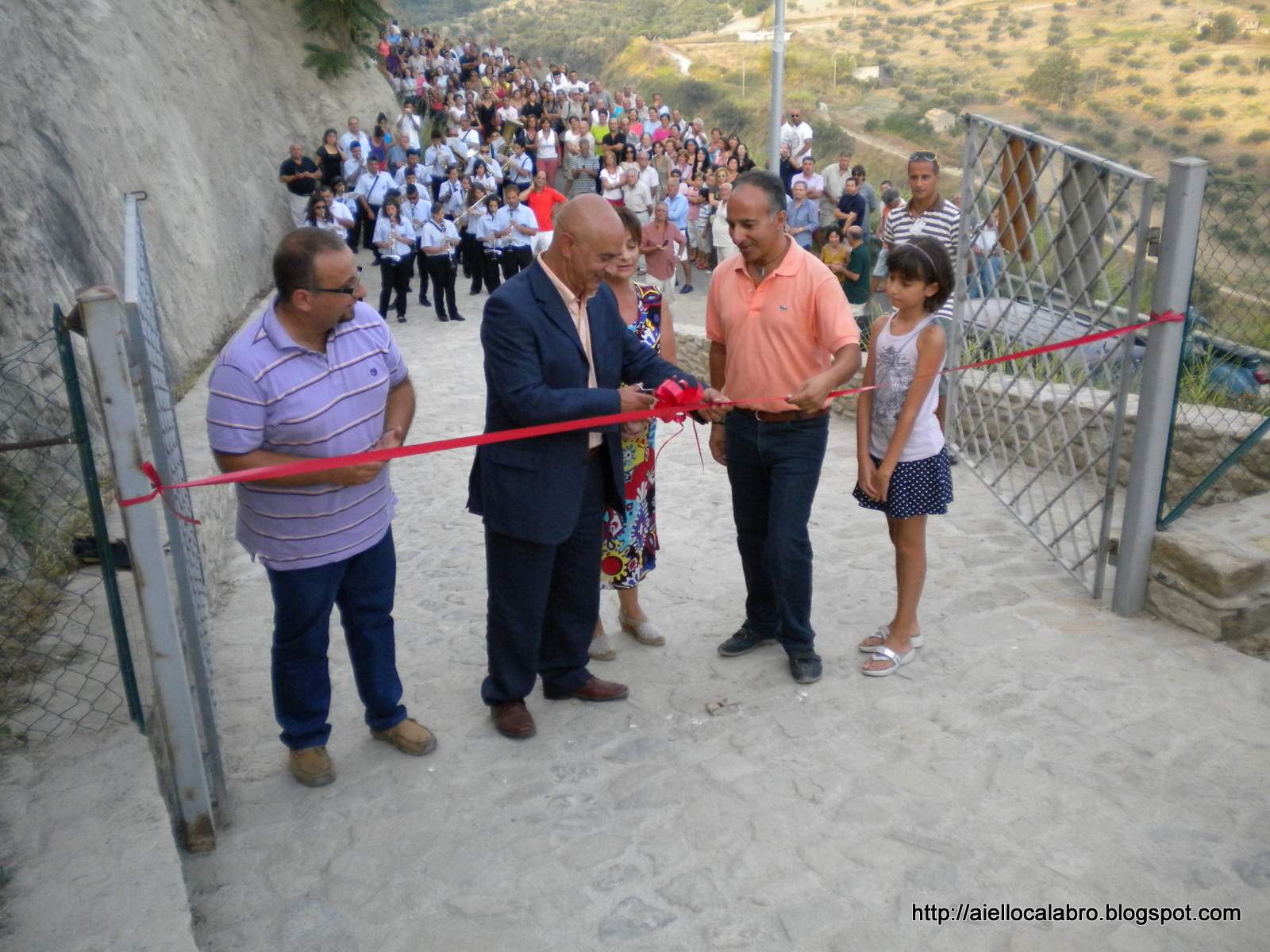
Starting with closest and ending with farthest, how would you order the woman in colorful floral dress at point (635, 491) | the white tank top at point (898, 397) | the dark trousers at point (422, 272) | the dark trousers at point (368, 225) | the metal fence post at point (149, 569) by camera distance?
the metal fence post at point (149, 569) < the white tank top at point (898, 397) < the woman in colorful floral dress at point (635, 491) < the dark trousers at point (422, 272) < the dark trousers at point (368, 225)

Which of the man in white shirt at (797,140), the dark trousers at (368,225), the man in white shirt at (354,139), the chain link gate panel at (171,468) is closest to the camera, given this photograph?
the chain link gate panel at (171,468)

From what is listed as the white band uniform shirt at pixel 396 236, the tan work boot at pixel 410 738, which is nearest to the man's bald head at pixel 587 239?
the tan work boot at pixel 410 738

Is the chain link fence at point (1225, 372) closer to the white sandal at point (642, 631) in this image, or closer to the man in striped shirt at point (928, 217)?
the man in striped shirt at point (928, 217)

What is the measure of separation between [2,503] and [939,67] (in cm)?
5815

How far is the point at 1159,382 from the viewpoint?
421 centimetres

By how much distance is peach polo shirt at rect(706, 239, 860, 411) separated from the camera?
3.70 meters

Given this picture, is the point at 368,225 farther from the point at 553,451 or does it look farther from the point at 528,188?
the point at 553,451

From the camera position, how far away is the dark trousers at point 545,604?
11.5ft

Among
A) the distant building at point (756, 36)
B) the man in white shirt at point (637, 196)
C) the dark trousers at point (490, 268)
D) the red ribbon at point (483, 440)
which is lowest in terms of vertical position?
the dark trousers at point (490, 268)

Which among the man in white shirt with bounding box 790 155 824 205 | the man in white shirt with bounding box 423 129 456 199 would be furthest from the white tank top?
the man in white shirt with bounding box 423 129 456 199

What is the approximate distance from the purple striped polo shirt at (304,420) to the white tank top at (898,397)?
181 centimetres

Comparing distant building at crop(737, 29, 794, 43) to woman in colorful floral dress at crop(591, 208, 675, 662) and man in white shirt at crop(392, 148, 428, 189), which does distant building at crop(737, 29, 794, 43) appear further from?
woman in colorful floral dress at crop(591, 208, 675, 662)

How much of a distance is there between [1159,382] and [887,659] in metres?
1.56

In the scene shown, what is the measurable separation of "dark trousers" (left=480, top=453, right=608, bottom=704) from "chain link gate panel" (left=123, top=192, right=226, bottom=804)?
3.01ft
